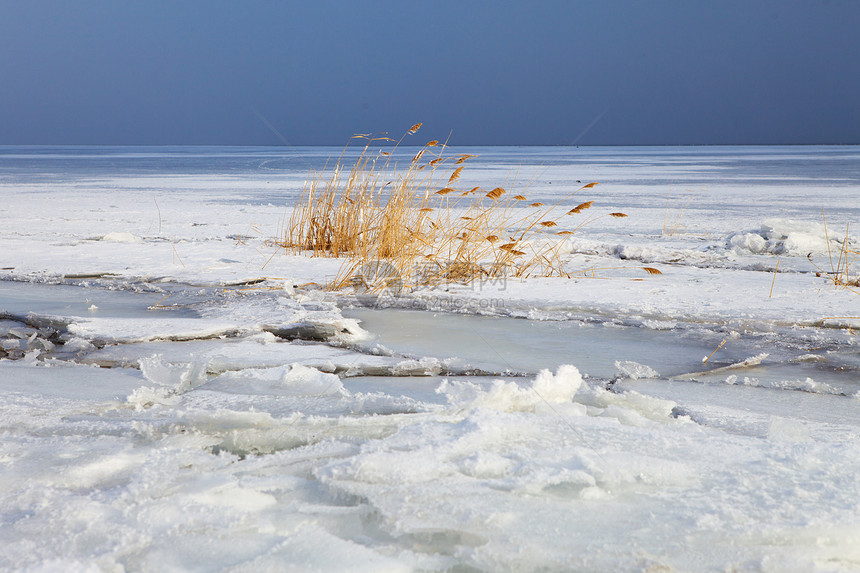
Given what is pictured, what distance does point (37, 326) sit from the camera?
2.66 metres

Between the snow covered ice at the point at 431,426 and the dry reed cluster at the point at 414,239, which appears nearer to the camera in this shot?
the snow covered ice at the point at 431,426

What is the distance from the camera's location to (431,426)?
60.7 inches

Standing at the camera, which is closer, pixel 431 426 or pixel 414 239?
pixel 431 426

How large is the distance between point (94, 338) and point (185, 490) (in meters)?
1.38

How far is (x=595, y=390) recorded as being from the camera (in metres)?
1.85

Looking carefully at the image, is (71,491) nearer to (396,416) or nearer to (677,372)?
(396,416)

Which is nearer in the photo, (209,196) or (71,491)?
(71,491)

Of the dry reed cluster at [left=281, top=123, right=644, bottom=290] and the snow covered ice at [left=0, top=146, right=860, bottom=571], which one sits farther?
the dry reed cluster at [left=281, top=123, right=644, bottom=290]

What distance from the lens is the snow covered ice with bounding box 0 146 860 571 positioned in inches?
43.2

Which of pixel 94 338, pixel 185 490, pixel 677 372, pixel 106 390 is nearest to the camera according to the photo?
pixel 185 490

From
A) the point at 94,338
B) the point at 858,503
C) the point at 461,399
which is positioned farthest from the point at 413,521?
the point at 94,338

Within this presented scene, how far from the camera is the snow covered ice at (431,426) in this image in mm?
1097

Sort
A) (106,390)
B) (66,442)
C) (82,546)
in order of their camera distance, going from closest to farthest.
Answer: (82,546), (66,442), (106,390)

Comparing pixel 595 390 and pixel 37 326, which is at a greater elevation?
pixel 595 390
